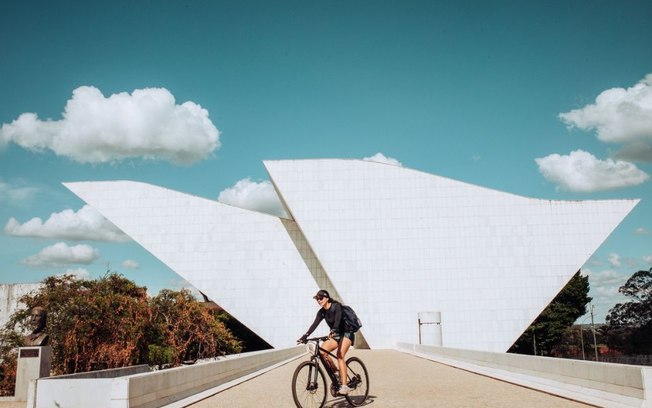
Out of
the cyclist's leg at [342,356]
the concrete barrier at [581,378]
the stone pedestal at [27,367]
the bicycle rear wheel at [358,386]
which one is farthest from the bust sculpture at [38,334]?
the concrete barrier at [581,378]

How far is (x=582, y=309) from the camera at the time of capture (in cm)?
5003

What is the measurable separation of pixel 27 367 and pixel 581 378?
29.6 ft

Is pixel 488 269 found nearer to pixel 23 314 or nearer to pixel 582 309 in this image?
pixel 582 309

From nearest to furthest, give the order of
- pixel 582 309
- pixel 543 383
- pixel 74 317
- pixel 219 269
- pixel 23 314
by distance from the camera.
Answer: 1. pixel 543 383
2. pixel 74 317
3. pixel 23 314
4. pixel 219 269
5. pixel 582 309

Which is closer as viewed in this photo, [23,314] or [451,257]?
[23,314]

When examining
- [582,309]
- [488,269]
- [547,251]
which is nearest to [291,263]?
[488,269]

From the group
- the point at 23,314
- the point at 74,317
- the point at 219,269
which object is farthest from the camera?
the point at 219,269

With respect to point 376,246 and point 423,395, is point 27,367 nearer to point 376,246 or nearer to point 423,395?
point 423,395

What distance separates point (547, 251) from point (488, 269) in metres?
3.57

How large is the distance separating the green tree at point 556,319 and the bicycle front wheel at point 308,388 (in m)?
42.9

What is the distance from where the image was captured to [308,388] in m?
6.58

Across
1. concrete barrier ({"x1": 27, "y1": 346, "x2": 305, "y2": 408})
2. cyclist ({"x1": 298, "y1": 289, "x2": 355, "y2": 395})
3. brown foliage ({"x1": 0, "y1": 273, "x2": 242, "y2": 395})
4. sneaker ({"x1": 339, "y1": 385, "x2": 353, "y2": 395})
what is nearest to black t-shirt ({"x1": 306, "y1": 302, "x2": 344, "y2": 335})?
cyclist ({"x1": 298, "y1": 289, "x2": 355, "y2": 395})

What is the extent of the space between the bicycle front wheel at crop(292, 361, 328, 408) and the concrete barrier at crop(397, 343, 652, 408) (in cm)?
309

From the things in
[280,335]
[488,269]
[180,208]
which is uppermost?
[180,208]
